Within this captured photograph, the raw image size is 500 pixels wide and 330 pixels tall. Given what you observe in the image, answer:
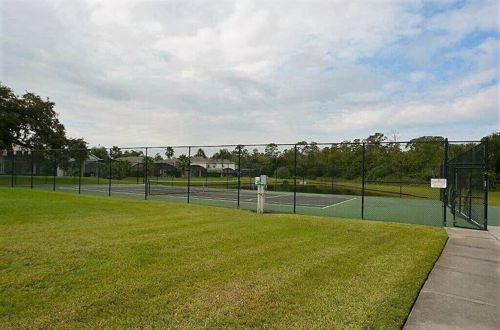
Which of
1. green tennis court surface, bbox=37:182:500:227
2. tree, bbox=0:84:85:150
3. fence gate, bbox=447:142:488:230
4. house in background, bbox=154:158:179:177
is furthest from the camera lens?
tree, bbox=0:84:85:150

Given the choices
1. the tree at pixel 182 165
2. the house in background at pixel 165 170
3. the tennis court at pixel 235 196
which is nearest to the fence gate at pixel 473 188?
the tennis court at pixel 235 196

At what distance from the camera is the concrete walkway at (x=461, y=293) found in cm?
305

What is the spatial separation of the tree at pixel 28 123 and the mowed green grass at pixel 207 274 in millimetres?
27897

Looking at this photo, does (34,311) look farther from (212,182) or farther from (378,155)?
(212,182)

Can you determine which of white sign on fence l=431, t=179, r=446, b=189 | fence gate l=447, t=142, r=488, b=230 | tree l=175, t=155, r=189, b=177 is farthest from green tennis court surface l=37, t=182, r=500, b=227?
tree l=175, t=155, r=189, b=177

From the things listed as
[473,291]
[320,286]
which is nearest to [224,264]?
[320,286]

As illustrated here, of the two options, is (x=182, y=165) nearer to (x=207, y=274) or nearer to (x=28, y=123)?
(x=28, y=123)

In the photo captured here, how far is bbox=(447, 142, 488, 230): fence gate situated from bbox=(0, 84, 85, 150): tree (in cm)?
3433

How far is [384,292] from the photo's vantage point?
369 cm

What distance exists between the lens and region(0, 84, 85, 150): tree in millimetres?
29812

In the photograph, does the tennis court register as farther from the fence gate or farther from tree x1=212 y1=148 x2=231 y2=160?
the fence gate

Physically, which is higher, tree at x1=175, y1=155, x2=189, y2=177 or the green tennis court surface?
tree at x1=175, y1=155, x2=189, y2=177

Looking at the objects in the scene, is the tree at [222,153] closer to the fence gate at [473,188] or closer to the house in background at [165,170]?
the house in background at [165,170]

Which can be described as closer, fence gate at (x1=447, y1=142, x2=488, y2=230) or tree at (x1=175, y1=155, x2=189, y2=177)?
fence gate at (x1=447, y1=142, x2=488, y2=230)
